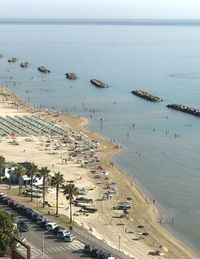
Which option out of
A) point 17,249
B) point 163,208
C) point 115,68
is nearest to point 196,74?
point 115,68

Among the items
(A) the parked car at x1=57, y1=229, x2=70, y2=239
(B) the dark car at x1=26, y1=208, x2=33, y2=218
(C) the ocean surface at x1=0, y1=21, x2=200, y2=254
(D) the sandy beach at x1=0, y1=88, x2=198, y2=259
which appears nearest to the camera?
(A) the parked car at x1=57, y1=229, x2=70, y2=239

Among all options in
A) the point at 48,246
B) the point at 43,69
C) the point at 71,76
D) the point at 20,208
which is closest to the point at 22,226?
the point at 48,246

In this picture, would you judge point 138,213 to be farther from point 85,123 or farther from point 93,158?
point 85,123

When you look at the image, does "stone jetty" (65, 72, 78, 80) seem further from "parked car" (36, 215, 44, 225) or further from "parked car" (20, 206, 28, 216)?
"parked car" (36, 215, 44, 225)

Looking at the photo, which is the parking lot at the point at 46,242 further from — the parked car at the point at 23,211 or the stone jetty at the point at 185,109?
the stone jetty at the point at 185,109

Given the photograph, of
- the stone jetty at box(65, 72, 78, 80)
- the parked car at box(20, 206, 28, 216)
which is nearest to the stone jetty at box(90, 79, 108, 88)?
the stone jetty at box(65, 72, 78, 80)

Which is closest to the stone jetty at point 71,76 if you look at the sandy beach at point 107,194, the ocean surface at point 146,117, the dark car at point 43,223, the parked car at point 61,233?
the ocean surface at point 146,117

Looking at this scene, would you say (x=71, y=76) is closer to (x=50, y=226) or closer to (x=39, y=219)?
(x=39, y=219)
